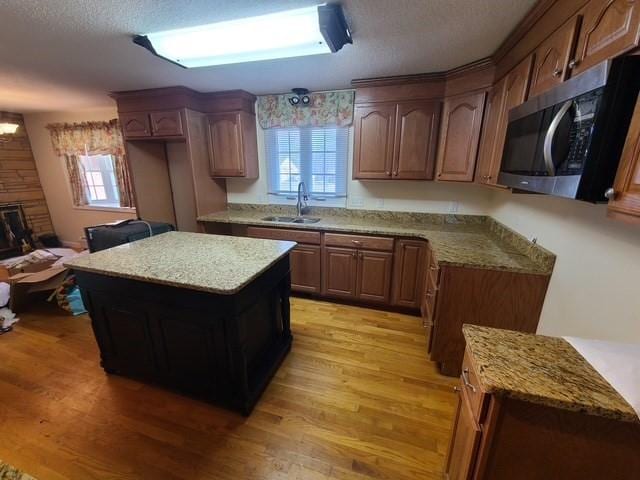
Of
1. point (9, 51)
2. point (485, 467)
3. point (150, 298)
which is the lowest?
point (485, 467)

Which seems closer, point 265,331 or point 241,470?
point 241,470

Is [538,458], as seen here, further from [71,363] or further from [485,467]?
[71,363]

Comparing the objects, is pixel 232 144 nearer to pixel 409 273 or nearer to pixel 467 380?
pixel 409 273

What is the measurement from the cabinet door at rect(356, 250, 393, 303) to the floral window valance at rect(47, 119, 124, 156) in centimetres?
401

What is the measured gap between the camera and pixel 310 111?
3.03m

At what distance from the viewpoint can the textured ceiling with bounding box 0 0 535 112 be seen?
55.2 inches

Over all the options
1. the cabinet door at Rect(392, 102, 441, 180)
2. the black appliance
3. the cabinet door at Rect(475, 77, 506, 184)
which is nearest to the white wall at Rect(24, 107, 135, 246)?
the black appliance

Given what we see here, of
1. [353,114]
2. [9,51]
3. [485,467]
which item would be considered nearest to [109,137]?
[9,51]

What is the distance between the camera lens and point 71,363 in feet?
6.84

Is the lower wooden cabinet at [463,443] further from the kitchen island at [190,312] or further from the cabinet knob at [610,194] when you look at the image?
the kitchen island at [190,312]

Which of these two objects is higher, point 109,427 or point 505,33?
point 505,33

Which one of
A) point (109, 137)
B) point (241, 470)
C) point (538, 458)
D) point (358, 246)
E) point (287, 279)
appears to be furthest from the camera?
point (109, 137)

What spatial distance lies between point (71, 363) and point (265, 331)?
5.18 ft

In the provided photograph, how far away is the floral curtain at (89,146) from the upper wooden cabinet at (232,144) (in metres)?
1.80
